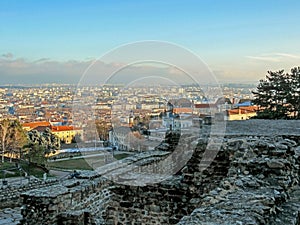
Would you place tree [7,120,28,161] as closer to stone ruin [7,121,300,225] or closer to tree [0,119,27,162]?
tree [0,119,27,162]

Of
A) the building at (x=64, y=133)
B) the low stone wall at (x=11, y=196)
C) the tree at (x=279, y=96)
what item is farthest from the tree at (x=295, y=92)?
the building at (x=64, y=133)

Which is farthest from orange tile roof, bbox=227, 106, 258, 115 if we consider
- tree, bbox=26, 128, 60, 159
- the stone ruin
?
tree, bbox=26, 128, 60, 159

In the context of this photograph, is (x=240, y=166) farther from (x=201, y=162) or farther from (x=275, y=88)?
(x=275, y=88)

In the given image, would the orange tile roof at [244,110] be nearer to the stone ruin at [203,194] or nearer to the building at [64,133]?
the stone ruin at [203,194]

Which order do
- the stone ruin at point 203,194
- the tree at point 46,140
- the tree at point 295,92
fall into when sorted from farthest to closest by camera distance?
1. the tree at point 46,140
2. the tree at point 295,92
3. the stone ruin at point 203,194

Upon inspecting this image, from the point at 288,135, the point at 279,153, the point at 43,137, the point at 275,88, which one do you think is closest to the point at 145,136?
the point at 288,135
